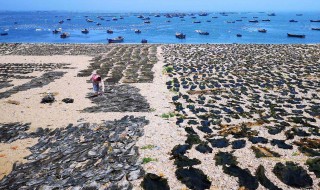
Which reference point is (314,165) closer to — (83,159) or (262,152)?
(262,152)

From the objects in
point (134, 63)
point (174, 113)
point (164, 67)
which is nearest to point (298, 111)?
point (174, 113)

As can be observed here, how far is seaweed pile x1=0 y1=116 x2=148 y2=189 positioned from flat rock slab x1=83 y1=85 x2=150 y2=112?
3.13 m

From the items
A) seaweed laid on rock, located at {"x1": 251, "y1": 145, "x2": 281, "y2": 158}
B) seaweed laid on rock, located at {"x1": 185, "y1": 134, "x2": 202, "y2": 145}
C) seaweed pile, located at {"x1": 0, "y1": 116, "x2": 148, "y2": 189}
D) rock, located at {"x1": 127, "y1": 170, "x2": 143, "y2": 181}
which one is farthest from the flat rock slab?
seaweed laid on rock, located at {"x1": 251, "y1": 145, "x2": 281, "y2": 158}

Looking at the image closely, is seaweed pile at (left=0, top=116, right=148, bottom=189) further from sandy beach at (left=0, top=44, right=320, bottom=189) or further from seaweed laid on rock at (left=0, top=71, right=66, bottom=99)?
seaweed laid on rock at (left=0, top=71, right=66, bottom=99)

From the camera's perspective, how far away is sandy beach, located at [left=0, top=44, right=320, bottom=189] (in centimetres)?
1295

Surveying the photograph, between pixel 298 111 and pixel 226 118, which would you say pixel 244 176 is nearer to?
pixel 226 118

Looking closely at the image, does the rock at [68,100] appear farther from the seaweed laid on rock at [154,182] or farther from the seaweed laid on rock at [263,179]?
the seaweed laid on rock at [263,179]

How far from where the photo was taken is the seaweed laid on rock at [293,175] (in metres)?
12.0

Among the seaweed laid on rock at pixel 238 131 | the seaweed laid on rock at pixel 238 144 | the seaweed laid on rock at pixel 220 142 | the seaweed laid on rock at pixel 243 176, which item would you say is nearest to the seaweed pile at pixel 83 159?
the seaweed laid on rock at pixel 243 176

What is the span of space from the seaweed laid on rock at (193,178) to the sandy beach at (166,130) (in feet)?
0.15

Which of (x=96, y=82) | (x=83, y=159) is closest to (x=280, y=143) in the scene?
(x=83, y=159)

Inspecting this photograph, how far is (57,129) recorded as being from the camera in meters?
18.9

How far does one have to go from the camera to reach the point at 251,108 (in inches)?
849

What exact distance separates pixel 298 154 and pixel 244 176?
3.90 metres
